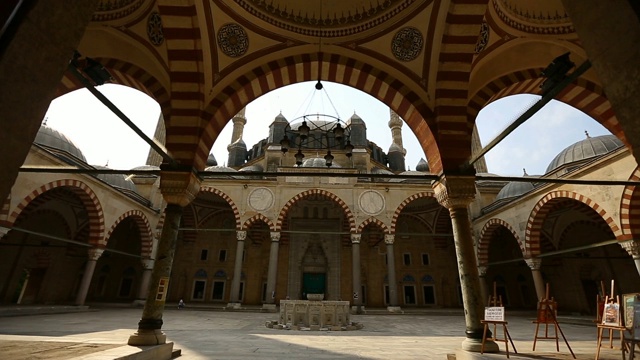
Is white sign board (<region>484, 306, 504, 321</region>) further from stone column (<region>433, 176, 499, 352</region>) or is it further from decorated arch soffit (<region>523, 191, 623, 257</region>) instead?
decorated arch soffit (<region>523, 191, 623, 257</region>)

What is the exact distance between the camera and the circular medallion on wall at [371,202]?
15.7 m

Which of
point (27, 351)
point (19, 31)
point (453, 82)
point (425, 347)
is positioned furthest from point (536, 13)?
point (27, 351)

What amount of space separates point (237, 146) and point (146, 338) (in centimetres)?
2079

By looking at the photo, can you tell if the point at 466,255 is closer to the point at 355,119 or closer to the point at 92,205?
the point at 92,205

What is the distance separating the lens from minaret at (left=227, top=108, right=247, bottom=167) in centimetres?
2367

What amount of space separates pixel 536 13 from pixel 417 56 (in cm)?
209

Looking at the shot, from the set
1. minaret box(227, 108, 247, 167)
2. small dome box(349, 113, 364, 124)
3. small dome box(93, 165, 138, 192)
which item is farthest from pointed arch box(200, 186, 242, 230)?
small dome box(349, 113, 364, 124)

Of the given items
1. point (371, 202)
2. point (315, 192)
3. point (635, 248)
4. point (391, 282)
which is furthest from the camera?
point (315, 192)

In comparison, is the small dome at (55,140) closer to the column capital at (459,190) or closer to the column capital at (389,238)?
the column capital at (389,238)

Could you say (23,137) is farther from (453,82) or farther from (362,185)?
(362,185)

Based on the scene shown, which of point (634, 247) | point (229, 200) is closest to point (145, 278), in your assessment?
point (229, 200)

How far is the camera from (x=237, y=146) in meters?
24.0

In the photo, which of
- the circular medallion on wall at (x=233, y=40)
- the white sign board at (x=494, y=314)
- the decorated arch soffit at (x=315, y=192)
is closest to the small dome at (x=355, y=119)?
the decorated arch soffit at (x=315, y=192)

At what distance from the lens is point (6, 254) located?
13.2 m
